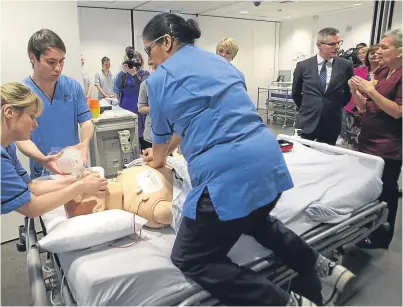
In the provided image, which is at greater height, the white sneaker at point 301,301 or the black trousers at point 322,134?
the black trousers at point 322,134

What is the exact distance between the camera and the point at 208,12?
7.42 meters

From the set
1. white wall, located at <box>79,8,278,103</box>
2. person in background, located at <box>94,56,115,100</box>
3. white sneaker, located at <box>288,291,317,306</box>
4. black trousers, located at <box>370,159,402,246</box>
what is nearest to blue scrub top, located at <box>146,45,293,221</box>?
white sneaker, located at <box>288,291,317,306</box>

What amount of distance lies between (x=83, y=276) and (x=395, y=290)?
5.72 feet

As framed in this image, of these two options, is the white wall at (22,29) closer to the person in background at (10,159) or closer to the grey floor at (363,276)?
Result: the grey floor at (363,276)

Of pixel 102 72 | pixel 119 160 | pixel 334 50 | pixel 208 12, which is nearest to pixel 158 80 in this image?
pixel 334 50

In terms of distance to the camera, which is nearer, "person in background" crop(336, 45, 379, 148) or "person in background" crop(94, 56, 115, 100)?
"person in background" crop(336, 45, 379, 148)

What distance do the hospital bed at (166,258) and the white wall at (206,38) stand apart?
171 inches

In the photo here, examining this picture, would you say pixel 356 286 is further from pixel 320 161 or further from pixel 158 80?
pixel 158 80

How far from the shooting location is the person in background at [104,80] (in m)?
6.17

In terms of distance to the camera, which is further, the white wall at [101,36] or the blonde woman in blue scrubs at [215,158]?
the white wall at [101,36]

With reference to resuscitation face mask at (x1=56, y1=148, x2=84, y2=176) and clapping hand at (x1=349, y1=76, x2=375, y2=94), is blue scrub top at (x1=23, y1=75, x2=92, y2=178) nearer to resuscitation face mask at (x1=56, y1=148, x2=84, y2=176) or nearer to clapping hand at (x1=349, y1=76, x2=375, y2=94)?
resuscitation face mask at (x1=56, y1=148, x2=84, y2=176)

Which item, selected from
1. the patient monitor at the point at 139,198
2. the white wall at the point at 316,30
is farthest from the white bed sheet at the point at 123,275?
the white wall at the point at 316,30

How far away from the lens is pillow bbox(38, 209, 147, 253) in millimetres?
1158

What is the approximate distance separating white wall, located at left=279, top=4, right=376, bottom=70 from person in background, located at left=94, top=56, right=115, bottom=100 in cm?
516
